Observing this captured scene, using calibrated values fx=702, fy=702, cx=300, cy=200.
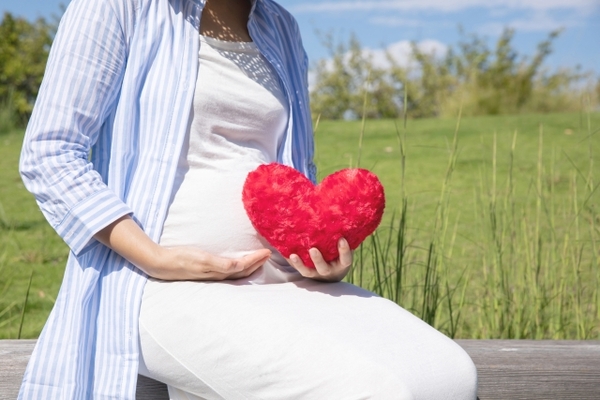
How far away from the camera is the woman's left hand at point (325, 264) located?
136 cm

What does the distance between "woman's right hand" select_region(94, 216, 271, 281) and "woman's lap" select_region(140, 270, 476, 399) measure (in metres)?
0.02

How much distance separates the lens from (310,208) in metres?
1.38

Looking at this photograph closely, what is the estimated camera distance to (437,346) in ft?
4.11

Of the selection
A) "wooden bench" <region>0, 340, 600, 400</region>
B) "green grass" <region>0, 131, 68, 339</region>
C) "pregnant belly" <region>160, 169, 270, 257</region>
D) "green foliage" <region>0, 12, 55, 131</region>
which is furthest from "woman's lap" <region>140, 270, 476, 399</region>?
"green foliage" <region>0, 12, 55, 131</region>

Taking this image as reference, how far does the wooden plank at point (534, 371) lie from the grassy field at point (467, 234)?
0.45 meters

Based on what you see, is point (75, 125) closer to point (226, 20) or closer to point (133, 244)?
point (133, 244)

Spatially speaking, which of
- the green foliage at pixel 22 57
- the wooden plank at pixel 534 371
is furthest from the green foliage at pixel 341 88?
the wooden plank at pixel 534 371

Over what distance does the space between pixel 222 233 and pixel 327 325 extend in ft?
1.10

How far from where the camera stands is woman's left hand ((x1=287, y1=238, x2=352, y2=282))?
1.36m

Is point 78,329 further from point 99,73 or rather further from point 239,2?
point 239,2

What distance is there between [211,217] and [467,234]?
294 centimetres

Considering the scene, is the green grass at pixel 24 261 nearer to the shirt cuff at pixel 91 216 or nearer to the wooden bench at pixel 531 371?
the shirt cuff at pixel 91 216

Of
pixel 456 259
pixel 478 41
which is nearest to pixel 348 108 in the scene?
pixel 478 41

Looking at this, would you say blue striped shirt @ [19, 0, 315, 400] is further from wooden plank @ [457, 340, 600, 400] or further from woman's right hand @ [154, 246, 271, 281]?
wooden plank @ [457, 340, 600, 400]
